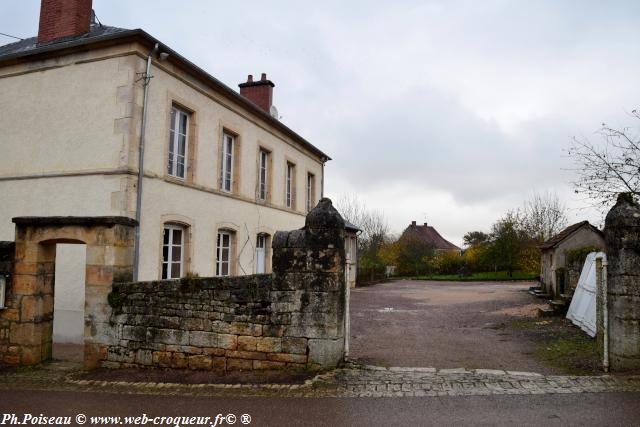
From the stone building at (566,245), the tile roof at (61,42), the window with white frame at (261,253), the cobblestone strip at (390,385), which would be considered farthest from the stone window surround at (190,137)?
the stone building at (566,245)

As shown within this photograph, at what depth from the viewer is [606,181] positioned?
37.9 ft

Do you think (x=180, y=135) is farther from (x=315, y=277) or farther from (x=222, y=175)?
(x=315, y=277)

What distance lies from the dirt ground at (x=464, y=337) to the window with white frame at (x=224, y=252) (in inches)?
149

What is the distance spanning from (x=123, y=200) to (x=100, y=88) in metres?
2.54

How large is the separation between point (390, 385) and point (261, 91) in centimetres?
1394

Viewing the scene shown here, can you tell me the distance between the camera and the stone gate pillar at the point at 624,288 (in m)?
6.54

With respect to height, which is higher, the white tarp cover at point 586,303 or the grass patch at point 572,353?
the white tarp cover at point 586,303

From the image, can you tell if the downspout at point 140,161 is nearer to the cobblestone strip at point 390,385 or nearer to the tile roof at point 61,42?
the tile roof at point 61,42

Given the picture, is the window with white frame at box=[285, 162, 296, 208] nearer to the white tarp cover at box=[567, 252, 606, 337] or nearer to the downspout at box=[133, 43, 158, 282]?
the downspout at box=[133, 43, 158, 282]

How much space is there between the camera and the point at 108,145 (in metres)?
10.0

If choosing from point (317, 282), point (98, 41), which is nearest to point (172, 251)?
point (98, 41)

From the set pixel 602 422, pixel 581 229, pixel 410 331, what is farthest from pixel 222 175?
pixel 581 229

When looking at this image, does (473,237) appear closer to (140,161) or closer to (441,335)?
(441,335)

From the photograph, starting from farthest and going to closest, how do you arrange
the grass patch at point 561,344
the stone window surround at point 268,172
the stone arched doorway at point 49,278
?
1. the stone window surround at point 268,172
2. the stone arched doorway at point 49,278
3. the grass patch at point 561,344
